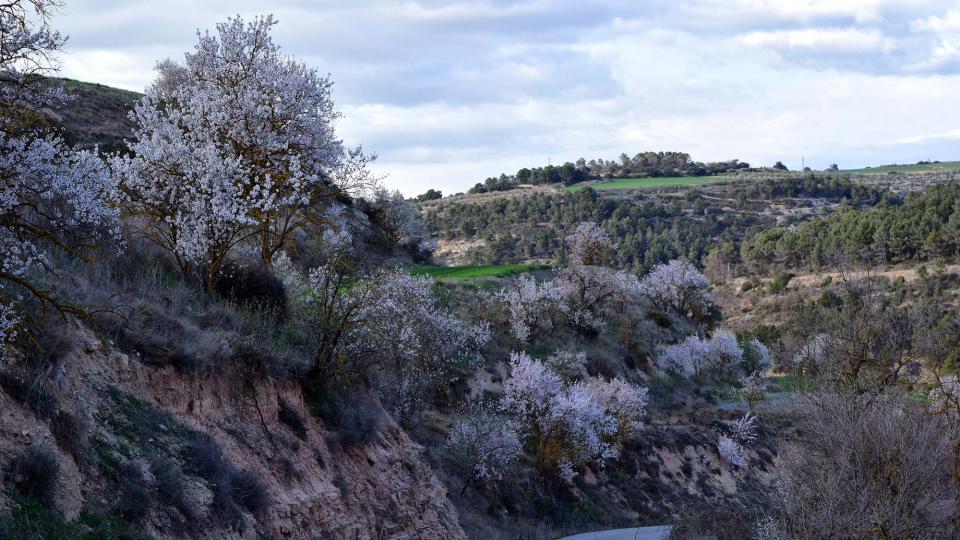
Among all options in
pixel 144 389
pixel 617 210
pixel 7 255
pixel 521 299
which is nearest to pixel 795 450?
pixel 144 389

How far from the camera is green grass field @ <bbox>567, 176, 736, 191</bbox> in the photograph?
16675 cm

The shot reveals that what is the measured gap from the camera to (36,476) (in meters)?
8.91

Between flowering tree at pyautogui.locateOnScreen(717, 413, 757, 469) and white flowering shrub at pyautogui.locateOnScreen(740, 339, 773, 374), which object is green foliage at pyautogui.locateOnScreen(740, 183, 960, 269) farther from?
flowering tree at pyautogui.locateOnScreen(717, 413, 757, 469)

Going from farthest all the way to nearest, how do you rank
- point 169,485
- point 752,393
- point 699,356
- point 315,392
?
point 699,356, point 752,393, point 315,392, point 169,485

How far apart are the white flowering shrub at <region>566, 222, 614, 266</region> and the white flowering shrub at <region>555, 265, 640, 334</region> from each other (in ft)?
26.4

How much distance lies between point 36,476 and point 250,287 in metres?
9.97

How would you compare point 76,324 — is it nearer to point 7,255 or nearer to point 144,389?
point 144,389

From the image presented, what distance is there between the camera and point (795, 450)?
19.6m

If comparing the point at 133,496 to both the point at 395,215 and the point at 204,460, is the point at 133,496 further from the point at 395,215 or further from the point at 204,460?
the point at 395,215

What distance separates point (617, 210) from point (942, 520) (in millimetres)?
124316

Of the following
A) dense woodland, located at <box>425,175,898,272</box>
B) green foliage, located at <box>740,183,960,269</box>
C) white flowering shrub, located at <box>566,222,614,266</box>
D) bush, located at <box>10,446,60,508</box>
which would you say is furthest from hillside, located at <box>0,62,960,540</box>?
dense woodland, located at <box>425,175,898,272</box>

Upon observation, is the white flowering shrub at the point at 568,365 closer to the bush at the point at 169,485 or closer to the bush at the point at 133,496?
the bush at the point at 169,485

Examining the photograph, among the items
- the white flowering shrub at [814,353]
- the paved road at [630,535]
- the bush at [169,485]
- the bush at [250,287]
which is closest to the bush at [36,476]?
the bush at [169,485]

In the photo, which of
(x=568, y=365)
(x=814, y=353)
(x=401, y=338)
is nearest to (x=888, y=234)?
(x=568, y=365)
